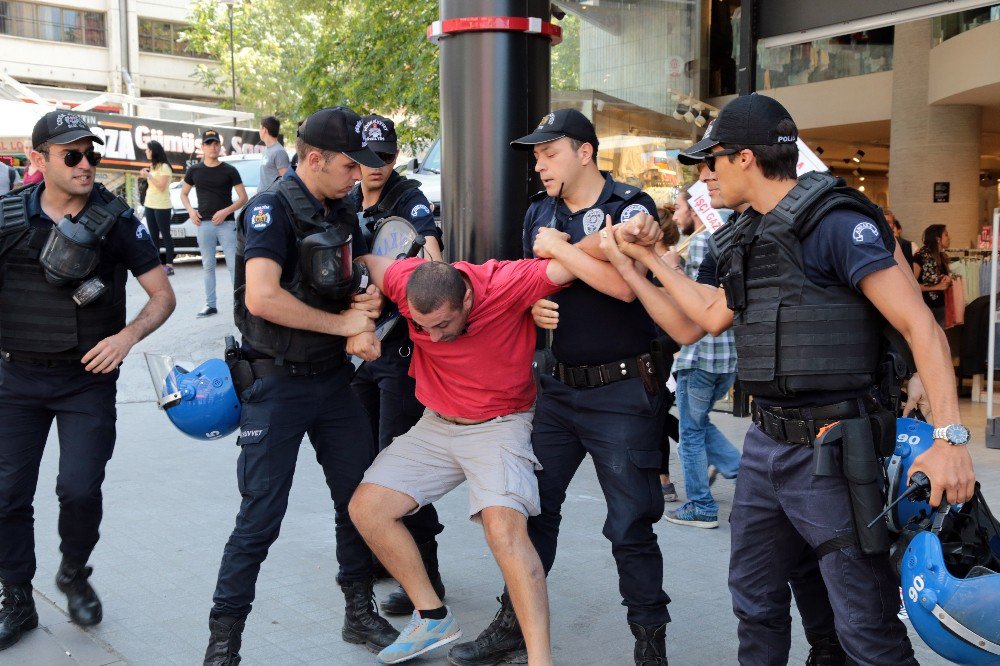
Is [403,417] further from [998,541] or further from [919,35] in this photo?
[919,35]

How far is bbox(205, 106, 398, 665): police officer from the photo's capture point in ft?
11.8

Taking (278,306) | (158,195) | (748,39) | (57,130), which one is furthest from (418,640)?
(158,195)

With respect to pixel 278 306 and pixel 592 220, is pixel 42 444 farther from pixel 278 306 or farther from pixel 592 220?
pixel 592 220

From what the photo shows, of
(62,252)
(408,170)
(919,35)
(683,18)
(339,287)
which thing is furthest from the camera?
(408,170)

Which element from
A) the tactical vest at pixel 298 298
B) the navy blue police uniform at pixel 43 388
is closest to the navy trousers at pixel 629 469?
the tactical vest at pixel 298 298

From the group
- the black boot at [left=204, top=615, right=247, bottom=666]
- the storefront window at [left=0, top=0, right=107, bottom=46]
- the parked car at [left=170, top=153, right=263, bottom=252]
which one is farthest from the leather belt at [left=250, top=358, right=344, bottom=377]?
the storefront window at [left=0, top=0, right=107, bottom=46]

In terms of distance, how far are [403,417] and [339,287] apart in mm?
998

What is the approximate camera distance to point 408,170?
1302 centimetres

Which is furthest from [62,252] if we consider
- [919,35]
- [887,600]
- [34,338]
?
[919,35]

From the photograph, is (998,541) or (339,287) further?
(339,287)

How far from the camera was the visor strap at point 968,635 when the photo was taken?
264 centimetres

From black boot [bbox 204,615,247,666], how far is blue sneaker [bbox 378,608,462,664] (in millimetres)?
558

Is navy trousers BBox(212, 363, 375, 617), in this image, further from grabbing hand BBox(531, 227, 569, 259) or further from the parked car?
the parked car

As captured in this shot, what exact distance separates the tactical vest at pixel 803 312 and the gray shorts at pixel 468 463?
3.33 feet
